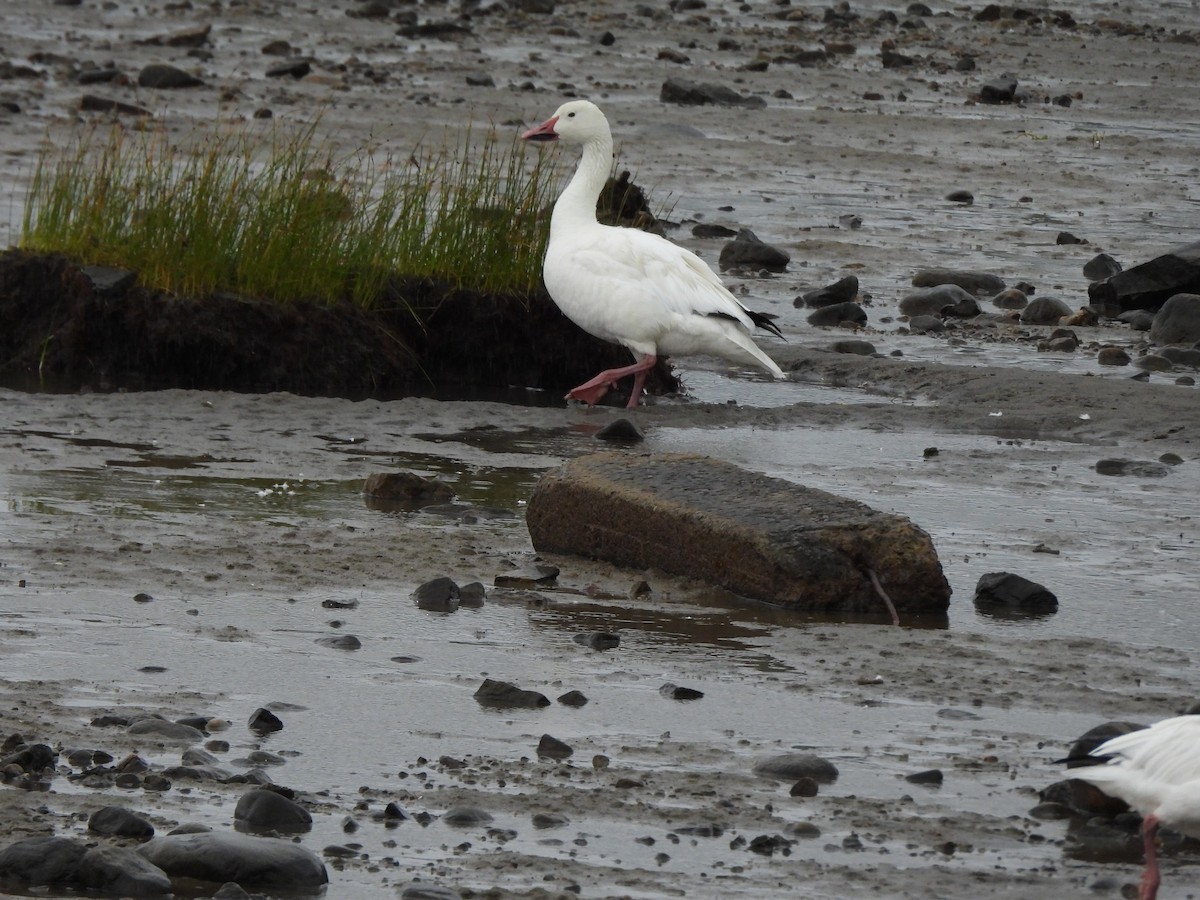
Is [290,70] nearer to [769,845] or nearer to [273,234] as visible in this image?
[273,234]

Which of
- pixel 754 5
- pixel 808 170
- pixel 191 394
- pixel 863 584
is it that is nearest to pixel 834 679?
pixel 863 584

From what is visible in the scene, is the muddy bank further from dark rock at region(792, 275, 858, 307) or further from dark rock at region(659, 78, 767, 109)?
dark rock at region(659, 78, 767, 109)

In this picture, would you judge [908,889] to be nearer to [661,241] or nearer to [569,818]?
[569,818]

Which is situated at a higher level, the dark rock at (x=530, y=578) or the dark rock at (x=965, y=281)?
the dark rock at (x=965, y=281)

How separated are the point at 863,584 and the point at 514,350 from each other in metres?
5.46

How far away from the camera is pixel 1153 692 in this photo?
6.11 metres

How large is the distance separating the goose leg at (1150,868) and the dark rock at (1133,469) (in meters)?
5.09

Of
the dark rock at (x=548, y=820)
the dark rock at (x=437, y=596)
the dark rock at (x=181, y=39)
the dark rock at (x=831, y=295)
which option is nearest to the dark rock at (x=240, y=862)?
the dark rock at (x=548, y=820)

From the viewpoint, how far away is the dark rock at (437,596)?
6.86 meters

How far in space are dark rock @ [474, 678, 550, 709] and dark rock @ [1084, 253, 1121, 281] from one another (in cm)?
1071

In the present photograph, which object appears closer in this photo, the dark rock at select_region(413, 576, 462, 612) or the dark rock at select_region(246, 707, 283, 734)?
the dark rock at select_region(246, 707, 283, 734)

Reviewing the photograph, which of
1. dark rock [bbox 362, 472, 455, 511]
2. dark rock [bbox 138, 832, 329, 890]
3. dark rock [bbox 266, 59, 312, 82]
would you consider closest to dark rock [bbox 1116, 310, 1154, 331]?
dark rock [bbox 362, 472, 455, 511]

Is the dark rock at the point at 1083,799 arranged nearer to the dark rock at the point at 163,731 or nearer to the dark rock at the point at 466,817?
the dark rock at the point at 466,817

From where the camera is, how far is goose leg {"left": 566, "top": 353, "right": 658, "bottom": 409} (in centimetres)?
1123
